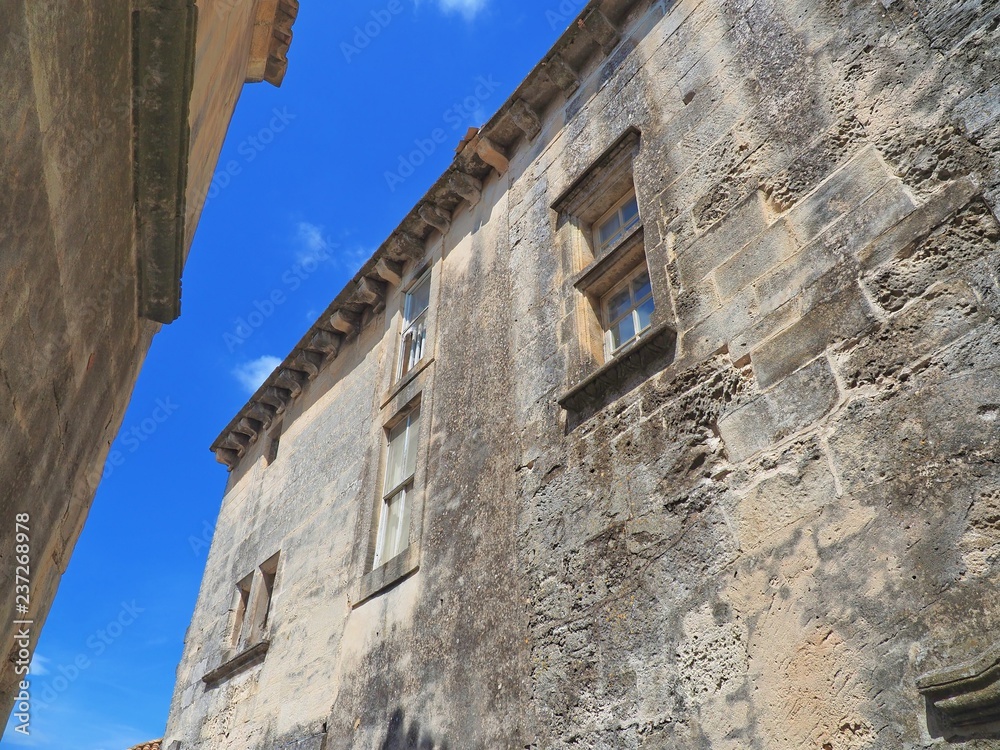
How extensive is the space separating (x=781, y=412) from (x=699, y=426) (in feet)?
1.57

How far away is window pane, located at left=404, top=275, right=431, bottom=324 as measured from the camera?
25.6ft

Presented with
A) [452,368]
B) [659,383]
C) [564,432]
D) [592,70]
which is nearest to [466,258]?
[452,368]

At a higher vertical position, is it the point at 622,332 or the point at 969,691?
the point at 622,332

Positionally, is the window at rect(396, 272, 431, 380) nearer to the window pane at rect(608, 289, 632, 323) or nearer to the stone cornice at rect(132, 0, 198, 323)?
the window pane at rect(608, 289, 632, 323)

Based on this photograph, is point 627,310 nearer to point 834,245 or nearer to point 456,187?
point 834,245

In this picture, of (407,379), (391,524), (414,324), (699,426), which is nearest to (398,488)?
(391,524)

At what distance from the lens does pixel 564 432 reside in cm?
Result: 452

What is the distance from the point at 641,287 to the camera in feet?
15.4

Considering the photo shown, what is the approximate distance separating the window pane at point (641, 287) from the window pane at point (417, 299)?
10.9 ft

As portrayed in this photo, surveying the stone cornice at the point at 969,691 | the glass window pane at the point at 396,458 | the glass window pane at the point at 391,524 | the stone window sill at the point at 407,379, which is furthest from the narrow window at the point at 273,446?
the stone cornice at the point at 969,691

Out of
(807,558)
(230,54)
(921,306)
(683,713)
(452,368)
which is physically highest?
(230,54)

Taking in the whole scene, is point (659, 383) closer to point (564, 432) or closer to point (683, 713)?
point (564, 432)

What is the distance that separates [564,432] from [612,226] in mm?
1709

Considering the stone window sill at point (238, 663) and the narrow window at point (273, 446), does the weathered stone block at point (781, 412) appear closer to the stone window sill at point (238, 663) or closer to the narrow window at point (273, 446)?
the stone window sill at point (238, 663)
